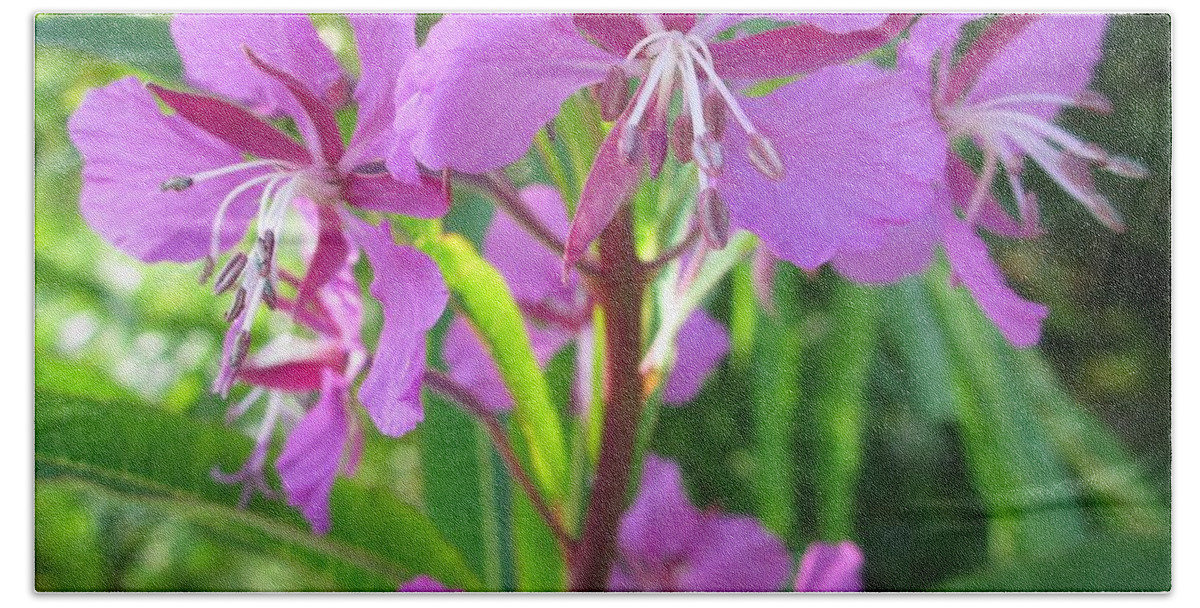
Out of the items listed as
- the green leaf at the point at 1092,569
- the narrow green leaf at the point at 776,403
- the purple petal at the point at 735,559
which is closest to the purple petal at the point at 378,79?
the narrow green leaf at the point at 776,403

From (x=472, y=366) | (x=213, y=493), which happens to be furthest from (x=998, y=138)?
(x=213, y=493)

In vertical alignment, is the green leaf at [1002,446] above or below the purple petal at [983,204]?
below

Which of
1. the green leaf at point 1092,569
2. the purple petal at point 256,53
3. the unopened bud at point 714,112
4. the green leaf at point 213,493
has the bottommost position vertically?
the green leaf at point 213,493

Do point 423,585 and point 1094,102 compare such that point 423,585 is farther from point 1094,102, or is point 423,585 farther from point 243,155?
point 1094,102

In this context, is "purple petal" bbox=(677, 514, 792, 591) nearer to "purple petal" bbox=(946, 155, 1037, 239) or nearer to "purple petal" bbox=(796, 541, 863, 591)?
"purple petal" bbox=(796, 541, 863, 591)

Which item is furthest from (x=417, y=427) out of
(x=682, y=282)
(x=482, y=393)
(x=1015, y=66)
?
(x=1015, y=66)

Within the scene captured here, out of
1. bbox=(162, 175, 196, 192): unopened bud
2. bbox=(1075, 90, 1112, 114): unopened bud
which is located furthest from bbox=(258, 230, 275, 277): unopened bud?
bbox=(1075, 90, 1112, 114): unopened bud

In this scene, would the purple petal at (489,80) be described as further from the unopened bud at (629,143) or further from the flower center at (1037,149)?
the flower center at (1037,149)
